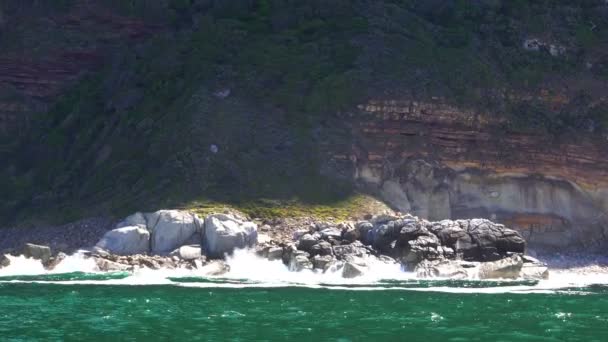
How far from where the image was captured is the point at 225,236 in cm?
7088

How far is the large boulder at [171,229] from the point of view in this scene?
236ft

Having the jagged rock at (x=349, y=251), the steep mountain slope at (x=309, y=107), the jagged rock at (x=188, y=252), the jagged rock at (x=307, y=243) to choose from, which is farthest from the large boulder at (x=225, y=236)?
the jagged rock at (x=349, y=251)

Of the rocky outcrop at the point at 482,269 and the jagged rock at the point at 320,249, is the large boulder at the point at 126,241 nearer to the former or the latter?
the jagged rock at the point at 320,249

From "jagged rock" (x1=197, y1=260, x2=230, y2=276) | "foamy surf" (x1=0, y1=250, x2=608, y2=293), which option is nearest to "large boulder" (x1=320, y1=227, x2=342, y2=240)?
"foamy surf" (x1=0, y1=250, x2=608, y2=293)

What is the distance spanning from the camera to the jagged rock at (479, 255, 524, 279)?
63.1 m

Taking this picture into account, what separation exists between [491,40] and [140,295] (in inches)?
2464

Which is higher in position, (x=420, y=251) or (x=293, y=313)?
(x=420, y=251)

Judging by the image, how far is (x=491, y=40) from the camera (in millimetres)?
103125

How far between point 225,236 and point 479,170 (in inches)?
1077

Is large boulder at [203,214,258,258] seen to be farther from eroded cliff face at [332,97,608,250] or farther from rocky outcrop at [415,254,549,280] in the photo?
eroded cliff face at [332,97,608,250]

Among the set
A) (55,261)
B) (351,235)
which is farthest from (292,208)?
(55,261)

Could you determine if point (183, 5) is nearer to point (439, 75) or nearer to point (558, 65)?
point (439, 75)

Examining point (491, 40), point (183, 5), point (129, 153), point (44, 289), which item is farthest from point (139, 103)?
point (44, 289)

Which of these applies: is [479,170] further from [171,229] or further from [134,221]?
[134,221]
